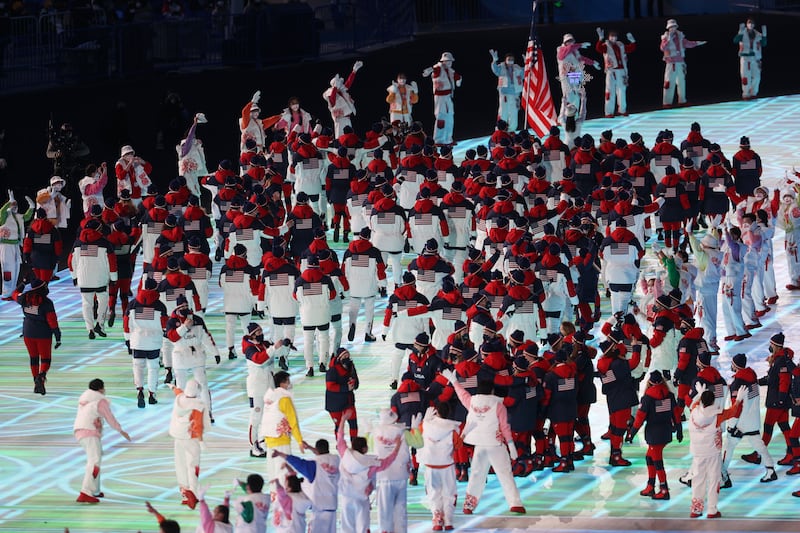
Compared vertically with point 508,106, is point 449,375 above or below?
below

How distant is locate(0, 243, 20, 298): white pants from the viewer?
1125 inches

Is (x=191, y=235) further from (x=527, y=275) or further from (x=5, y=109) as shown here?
(x=5, y=109)

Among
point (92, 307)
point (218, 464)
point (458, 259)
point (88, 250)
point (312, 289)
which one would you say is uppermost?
point (88, 250)

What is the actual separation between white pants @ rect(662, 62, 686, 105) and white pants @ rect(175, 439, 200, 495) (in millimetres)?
28939

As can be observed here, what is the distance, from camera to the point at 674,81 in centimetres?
4606

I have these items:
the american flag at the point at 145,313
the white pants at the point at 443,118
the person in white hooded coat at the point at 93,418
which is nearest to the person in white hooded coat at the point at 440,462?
the person in white hooded coat at the point at 93,418

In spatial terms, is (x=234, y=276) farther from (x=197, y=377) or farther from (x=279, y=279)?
(x=197, y=377)

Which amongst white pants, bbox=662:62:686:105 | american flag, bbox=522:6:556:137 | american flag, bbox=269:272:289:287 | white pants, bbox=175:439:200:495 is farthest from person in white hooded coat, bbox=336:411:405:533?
white pants, bbox=662:62:686:105

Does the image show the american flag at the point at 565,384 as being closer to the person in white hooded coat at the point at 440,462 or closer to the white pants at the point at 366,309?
the person in white hooded coat at the point at 440,462

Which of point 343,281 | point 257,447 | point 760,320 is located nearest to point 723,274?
point 760,320

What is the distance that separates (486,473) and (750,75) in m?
30.6

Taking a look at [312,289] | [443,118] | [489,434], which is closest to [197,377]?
[312,289]

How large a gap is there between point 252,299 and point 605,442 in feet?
21.3

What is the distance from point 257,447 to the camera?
21.8 m
